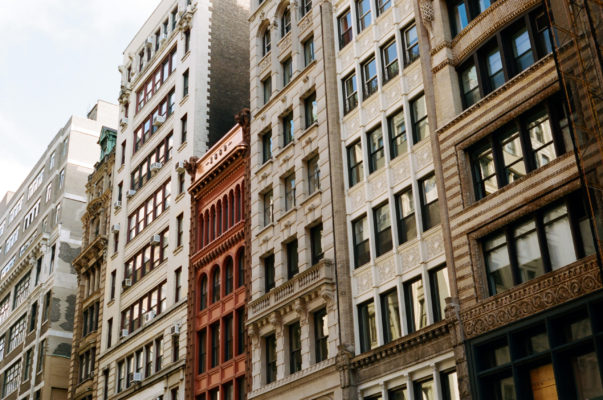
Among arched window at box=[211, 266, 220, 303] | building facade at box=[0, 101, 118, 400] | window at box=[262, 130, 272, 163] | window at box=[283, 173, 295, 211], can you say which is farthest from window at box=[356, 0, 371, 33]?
building facade at box=[0, 101, 118, 400]

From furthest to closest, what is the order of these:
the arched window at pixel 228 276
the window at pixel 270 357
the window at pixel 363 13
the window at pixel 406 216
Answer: the arched window at pixel 228 276 < the window at pixel 270 357 < the window at pixel 363 13 < the window at pixel 406 216

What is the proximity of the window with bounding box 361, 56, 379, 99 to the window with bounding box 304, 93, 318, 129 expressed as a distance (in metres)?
3.93

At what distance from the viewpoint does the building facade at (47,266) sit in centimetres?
6812

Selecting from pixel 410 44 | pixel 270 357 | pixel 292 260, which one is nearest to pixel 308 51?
pixel 410 44

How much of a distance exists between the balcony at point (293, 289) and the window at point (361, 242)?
1.28 m

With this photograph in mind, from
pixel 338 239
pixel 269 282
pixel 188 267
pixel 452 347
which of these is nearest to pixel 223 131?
pixel 188 267

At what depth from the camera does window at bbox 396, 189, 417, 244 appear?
31266 mm

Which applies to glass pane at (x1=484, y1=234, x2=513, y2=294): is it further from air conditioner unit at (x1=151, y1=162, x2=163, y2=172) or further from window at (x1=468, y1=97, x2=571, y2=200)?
air conditioner unit at (x1=151, y1=162, x2=163, y2=172)

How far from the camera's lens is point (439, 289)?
29266mm

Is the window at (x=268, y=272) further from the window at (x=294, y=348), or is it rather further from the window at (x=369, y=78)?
the window at (x=369, y=78)

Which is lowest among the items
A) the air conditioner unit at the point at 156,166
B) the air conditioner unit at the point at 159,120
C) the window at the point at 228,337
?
the window at the point at 228,337

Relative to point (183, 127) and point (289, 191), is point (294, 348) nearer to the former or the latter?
point (289, 191)

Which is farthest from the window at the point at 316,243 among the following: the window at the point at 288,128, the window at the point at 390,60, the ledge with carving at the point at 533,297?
the ledge with carving at the point at 533,297

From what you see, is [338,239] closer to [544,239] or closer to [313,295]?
[313,295]
